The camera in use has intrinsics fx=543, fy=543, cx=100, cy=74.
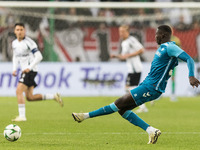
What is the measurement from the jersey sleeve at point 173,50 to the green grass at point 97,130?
4.18ft

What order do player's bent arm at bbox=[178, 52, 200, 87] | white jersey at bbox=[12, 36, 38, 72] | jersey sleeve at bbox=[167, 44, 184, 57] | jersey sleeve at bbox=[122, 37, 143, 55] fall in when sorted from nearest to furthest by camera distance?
player's bent arm at bbox=[178, 52, 200, 87]
jersey sleeve at bbox=[167, 44, 184, 57]
white jersey at bbox=[12, 36, 38, 72]
jersey sleeve at bbox=[122, 37, 143, 55]

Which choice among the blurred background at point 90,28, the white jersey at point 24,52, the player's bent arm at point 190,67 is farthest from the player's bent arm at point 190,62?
the blurred background at point 90,28

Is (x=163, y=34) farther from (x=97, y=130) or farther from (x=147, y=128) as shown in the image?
(x=97, y=130)

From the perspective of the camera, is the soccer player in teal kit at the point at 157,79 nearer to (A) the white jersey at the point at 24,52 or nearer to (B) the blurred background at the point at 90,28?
(A) the white jersey at the point at 24,52

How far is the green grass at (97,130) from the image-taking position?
7.51m

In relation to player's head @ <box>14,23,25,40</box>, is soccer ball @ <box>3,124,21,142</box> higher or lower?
lower

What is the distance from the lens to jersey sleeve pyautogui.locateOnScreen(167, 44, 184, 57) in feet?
24.0

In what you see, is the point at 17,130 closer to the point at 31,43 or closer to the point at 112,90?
the point at 31,43

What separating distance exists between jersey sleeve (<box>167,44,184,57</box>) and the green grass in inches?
50.1

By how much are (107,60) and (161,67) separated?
13.5 metres

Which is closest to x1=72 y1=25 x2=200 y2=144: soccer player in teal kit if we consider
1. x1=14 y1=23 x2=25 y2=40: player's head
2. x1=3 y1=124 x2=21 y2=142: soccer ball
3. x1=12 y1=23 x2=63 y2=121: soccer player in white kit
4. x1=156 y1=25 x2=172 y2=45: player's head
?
x1=156 y1=25 x2=172 y2=45: player's head

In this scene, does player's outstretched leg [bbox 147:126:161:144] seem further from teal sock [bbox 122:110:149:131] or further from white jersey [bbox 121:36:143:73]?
white jersey [bbox 121:36:143:73]

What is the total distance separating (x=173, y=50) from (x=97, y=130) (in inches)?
110

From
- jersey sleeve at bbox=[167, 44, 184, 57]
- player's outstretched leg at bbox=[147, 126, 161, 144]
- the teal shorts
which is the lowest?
player's outstretched leg at bbox=[147, 126, 161, 144]
